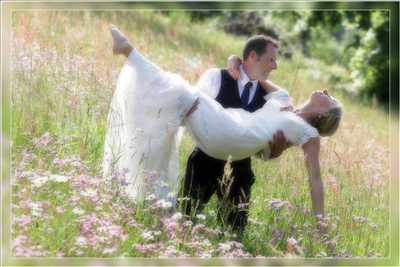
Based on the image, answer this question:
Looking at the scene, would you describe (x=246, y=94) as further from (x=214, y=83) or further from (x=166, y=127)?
(x=166, y=127)

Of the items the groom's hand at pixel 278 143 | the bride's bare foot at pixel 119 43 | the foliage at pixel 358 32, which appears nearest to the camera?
the bride's bare foot at pixel 119 43

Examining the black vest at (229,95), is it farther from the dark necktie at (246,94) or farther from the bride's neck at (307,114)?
the bride's neck at (307,114)

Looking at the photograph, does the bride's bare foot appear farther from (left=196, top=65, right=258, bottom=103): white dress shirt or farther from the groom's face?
the groom's face

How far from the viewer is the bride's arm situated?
185 inches

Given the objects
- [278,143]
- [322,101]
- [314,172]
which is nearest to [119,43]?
→ [278,143]

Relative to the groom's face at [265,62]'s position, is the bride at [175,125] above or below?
below

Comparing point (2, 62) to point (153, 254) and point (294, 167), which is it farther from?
point (294, 167)

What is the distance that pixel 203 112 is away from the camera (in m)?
4.60

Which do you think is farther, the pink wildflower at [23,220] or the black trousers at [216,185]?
the black trousers at [216,185]

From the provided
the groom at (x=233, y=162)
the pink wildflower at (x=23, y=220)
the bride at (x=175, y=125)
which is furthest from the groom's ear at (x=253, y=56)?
Result: the pink wildflower at (x=23, y=220)

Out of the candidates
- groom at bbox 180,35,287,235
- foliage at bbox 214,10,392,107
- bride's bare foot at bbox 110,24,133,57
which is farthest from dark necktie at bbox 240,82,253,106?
foliage at bbox 214,10,392,107

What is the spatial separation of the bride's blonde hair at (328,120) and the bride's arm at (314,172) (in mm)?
115

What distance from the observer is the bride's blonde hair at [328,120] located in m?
4.71

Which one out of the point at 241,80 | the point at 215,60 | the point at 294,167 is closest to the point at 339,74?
the point at 215,60
